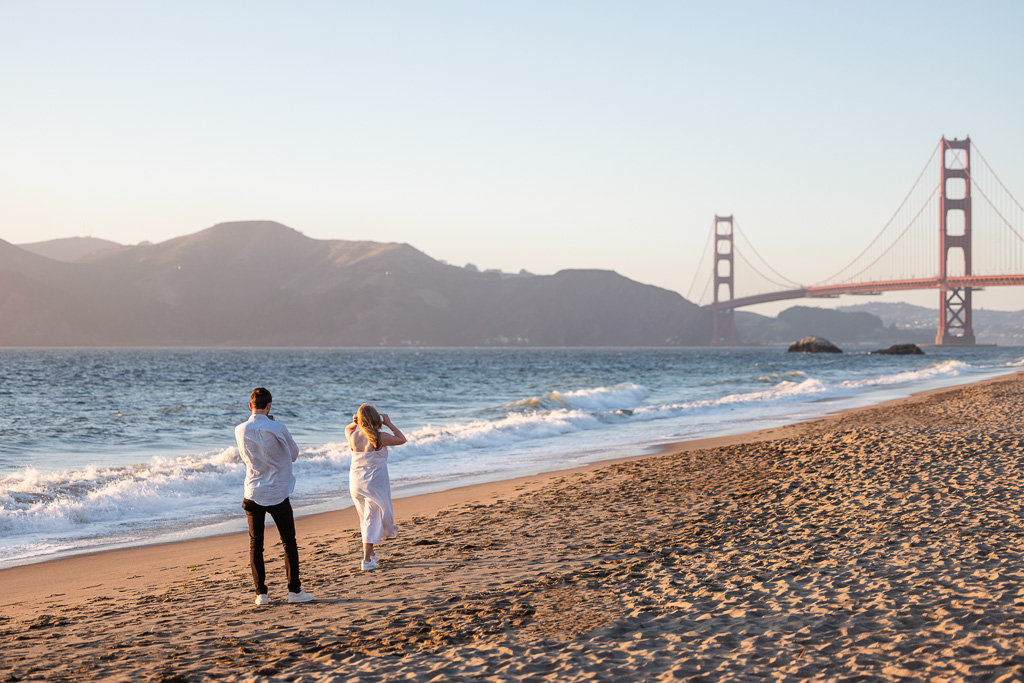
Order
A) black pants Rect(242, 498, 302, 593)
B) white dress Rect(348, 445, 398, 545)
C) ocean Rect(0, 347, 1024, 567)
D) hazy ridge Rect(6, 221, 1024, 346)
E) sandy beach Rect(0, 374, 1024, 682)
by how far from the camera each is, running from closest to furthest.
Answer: sandy beach Rect(0, 374, 1024, 682) < black pants Rect(242, 498, 302, 593) < white dress Rect(348, 445, 398, 545) < ocean Rect(0, 347, 1024, 567) < hazy ridge Rect(6, 221, 1024, 346)

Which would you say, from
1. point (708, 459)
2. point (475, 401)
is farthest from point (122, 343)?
point (708, 459)

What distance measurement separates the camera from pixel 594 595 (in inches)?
189

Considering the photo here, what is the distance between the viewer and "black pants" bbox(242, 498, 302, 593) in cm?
495

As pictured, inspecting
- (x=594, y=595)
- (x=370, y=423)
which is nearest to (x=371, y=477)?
(x=370, y=423)

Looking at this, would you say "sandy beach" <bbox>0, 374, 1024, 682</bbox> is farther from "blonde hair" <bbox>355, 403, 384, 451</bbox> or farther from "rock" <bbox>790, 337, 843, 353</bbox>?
"rock" <bbox>790, 337, 843, 353</bbox>

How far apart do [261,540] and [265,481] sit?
42 cm

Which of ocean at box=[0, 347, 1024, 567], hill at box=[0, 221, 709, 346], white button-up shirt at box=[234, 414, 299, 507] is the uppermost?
hill at box=[0, 221, 709, 346]

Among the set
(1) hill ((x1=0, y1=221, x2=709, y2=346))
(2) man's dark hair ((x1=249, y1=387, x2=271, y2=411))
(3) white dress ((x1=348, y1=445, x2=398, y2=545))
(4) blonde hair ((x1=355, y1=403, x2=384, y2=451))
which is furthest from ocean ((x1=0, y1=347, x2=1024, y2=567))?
(1) hill ((x1=0, y1=221, x2=709, y2=346))

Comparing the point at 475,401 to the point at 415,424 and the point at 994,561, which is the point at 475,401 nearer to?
the point at 415,424

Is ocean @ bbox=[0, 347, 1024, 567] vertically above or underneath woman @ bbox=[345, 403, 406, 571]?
underneath

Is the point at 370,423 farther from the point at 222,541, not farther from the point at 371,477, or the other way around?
the point at 222,541

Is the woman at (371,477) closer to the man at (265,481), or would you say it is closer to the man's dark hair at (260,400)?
the man at (265,481)

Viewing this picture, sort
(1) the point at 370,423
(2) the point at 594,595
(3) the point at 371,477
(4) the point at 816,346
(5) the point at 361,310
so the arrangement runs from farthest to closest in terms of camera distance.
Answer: (5) the point at 361,310 < (4) the point at 816,346 < (3) the point at 371,477 < (1) the point at 370,423 < (2) the point at 594,595

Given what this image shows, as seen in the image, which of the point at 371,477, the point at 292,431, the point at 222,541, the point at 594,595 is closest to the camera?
the point at 594,595
